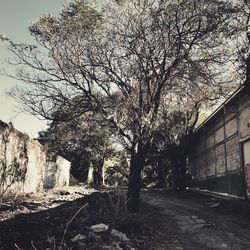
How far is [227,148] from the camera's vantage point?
59.9ft

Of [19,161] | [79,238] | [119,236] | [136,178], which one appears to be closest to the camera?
[79,238]

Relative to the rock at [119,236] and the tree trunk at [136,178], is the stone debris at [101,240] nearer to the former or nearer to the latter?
the rock at [119,236]

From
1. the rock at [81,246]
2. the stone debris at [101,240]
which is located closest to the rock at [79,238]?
the stone debris at [101,240]

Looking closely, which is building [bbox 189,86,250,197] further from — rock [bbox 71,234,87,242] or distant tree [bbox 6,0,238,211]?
rock [bbox 71,234,87,242]

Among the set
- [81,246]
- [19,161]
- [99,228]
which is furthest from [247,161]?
[81,246]

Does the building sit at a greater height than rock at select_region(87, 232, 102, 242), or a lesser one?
greater

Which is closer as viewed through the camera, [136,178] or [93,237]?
[93,237]

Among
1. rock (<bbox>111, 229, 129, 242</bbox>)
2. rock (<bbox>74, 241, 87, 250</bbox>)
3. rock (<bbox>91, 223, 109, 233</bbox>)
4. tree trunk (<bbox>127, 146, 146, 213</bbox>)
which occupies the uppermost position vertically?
tree trunk (<bbox>127, 146, 146, 213</bbox>)

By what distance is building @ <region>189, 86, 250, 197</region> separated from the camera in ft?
51.4

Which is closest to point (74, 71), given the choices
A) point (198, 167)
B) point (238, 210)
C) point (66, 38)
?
point (66, 38)

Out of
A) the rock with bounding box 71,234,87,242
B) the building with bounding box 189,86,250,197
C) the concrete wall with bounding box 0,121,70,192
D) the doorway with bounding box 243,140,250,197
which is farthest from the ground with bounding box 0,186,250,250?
the building with bounding box 189,86,250,197

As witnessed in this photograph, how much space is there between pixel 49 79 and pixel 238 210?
25.8ft

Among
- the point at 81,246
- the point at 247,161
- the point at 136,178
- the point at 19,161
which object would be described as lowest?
the point at 81,246

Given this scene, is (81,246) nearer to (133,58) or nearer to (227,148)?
(133,58)
